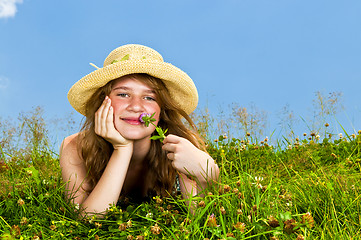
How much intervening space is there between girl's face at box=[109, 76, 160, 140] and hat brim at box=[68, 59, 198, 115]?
4.2 inches

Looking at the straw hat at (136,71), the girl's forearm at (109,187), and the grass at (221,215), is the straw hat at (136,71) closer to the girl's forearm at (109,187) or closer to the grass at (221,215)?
the girl's forearm at (109,187)

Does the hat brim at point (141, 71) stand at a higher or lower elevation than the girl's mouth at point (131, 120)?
higher

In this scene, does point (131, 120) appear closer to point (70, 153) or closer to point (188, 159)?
point (188, 159)

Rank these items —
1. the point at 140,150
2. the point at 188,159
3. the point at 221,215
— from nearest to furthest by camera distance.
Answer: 1. the point at 221,215
2. the point at 188,159
3. the point at 140,150

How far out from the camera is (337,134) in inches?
231

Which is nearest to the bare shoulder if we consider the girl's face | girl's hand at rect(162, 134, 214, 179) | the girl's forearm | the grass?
the grass

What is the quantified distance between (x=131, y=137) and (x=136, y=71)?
1.98 ft

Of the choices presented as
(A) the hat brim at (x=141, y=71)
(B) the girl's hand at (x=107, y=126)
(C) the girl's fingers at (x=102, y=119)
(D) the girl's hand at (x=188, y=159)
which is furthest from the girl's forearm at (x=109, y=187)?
(A) the hat brim at (x=141, y=71)

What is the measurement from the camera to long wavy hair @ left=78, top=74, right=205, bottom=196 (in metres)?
3.70

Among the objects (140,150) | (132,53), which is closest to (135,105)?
(132,53)

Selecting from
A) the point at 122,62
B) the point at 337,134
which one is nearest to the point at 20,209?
the point at 122,62

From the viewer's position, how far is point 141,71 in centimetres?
345

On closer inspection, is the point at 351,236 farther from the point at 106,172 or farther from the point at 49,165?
the point at 49,165

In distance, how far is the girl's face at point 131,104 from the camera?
337 cm
